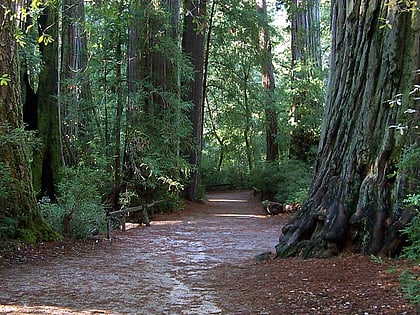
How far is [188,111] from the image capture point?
17078mm

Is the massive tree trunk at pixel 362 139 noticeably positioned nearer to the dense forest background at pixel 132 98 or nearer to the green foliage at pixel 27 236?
the dense forest background at pixel 132 98

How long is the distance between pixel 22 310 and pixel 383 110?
478cm

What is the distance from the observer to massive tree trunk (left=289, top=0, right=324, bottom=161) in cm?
1834

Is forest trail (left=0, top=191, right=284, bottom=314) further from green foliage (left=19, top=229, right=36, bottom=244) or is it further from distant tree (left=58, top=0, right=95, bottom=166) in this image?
distant tree (left=58, top=0, right=95, bottom=166)

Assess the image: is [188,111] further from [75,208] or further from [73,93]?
[75,208]

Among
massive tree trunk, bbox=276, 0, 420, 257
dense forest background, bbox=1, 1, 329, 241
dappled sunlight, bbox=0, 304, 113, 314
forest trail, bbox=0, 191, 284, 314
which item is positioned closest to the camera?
dappled sunlight, bbox=0, 304, 113, 314

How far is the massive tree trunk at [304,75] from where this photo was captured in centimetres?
1834

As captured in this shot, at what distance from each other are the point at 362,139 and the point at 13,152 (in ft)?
18.0

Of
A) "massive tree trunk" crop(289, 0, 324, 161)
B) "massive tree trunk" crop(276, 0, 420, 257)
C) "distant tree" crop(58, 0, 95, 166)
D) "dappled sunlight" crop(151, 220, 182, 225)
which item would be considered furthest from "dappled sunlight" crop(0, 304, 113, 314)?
"massive tree trunk" crop(289, 0, 324, 161)

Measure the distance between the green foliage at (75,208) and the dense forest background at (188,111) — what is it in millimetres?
27

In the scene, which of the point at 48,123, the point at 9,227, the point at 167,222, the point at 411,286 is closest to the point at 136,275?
the point at 9,227

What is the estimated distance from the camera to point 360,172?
21.5ft

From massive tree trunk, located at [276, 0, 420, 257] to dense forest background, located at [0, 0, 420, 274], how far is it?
0.06 feet

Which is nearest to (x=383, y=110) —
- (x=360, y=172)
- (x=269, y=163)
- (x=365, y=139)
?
(x=365, y=139)
